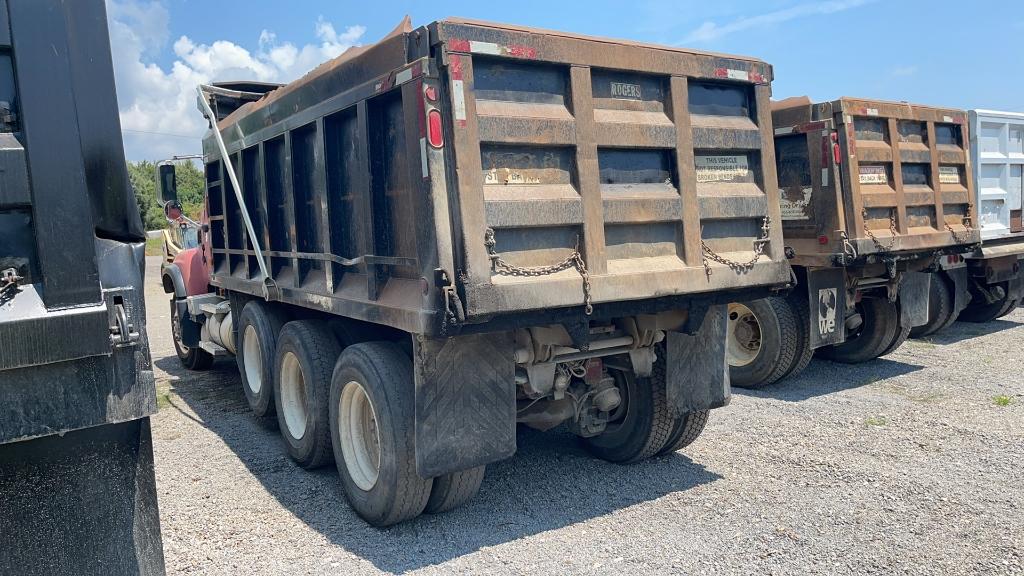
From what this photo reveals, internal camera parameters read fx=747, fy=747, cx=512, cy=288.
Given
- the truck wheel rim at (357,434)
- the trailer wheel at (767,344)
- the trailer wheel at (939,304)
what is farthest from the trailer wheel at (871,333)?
the truck wheel rim at (357,434)

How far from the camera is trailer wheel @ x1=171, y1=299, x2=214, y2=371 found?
8.82 metres

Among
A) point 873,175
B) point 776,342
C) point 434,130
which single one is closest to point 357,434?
point 434,130

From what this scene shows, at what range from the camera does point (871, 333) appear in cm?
819

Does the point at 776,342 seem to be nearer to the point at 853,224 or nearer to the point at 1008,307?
the point at 853,224

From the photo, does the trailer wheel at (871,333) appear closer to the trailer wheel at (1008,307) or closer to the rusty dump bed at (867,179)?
the rusty dump bed at (867,179)

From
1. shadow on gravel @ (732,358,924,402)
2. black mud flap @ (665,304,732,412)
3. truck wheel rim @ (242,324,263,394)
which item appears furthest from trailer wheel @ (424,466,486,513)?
shadow on gravel @ (732,358,924,402)

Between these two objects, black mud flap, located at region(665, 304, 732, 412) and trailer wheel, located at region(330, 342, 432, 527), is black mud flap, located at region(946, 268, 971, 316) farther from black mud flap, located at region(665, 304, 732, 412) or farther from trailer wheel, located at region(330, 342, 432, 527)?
trailer wheel, located at region(330, 342, 432, 527)

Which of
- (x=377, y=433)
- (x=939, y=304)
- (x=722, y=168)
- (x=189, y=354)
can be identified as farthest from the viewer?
(x=939, y=304)

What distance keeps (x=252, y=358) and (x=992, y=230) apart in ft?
28.9

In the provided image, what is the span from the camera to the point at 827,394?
710 cm

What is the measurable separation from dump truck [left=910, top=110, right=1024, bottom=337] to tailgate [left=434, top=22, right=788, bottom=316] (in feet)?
18.7

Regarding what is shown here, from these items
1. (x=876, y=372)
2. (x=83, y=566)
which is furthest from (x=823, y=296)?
(x=83, y=566)

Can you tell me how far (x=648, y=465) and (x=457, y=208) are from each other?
2617 millimetres

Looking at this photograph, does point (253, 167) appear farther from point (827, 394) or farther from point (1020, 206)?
point (1020, 206)
